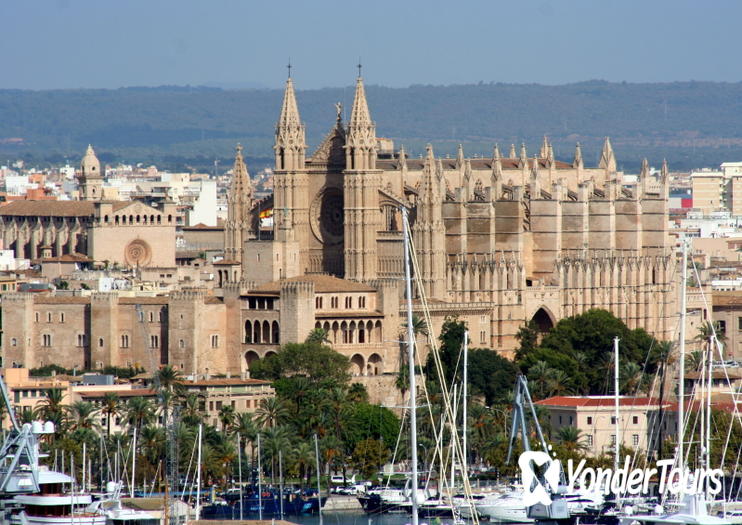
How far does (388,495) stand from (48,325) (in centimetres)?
3074

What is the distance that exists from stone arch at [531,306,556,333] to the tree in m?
31.4

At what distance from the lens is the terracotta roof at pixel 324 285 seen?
4449 inches

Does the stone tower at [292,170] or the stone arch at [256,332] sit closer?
the stone arch at [256,332]

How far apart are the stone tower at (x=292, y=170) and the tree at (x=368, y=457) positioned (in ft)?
93.2

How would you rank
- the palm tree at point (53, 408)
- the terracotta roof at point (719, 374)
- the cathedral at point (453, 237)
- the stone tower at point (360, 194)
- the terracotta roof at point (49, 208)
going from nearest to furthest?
the palm tree at point (53, 408), the terracotta roof at point (719, 374), the cathedral at point (453, 237), the stone tower at point (360, 194), the terracotta roof at point (49, 208)

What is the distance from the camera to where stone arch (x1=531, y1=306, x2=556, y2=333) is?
414 feet

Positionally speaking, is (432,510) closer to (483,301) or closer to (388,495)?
(388,495)

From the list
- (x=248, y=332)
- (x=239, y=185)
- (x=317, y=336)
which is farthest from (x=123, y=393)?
(x=239, y=185)

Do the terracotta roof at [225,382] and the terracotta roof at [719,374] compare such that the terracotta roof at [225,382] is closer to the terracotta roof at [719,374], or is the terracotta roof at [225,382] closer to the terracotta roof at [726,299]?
the terracotta roof at [719,374]

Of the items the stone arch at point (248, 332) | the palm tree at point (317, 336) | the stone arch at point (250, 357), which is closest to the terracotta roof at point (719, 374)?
the palm tree at point (317, 336)

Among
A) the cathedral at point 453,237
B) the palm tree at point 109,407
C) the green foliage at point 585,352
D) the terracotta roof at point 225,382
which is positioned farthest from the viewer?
the cathedral at point 453,237

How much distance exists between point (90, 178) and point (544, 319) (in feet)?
181

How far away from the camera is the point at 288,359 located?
4227 inches

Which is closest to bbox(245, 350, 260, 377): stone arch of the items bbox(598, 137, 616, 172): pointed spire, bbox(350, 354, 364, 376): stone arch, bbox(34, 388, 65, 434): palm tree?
bbox(350, 354, 364, 376): stone arch
